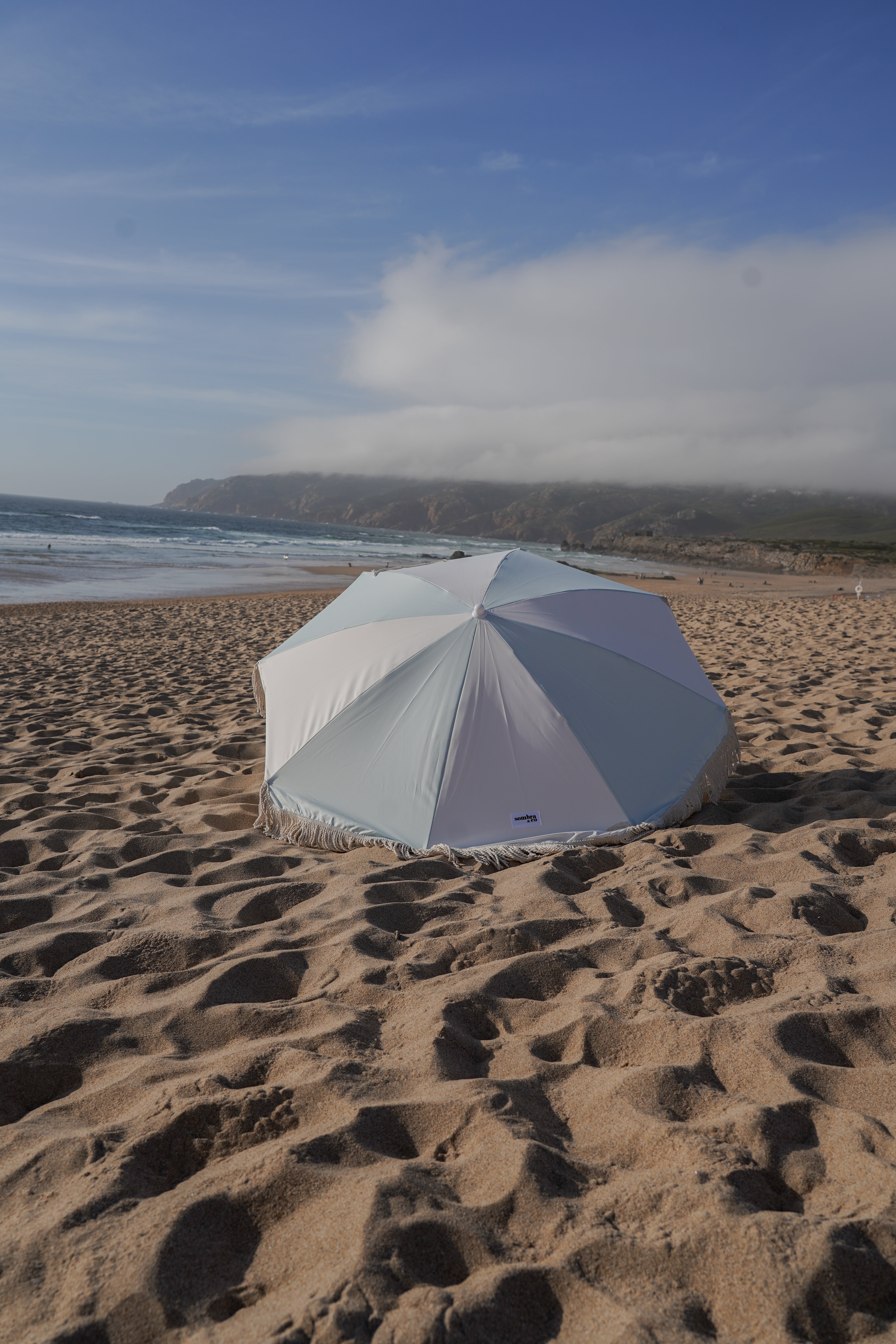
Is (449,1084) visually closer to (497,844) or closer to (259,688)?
(497,844)

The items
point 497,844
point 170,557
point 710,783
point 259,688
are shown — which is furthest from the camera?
point 170,557

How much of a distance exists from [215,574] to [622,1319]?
2915 cm

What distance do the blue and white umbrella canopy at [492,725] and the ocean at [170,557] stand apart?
58.0ft

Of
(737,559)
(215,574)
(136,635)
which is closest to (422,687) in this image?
(136,635)

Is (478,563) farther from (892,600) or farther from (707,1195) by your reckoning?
(892,600)

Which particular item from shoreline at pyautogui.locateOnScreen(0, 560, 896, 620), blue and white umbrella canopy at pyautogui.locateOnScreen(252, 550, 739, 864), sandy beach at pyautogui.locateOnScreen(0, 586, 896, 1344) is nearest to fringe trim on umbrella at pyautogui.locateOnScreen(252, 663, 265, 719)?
blue and white umbrella canopy at pyautogui.locateOnScreen(252, 550, 739, 864)

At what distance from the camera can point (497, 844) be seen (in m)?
3.59

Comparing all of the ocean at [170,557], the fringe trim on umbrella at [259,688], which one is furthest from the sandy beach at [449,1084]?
the ocean at [170,557]

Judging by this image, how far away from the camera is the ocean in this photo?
2278 centimetres

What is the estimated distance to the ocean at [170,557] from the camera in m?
22.8

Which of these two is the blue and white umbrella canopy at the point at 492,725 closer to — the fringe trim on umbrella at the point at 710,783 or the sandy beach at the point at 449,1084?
the fringe trim on umbrella at the point at 710,783

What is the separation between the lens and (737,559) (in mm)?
48688

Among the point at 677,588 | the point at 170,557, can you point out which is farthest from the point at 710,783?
the point at 170,557

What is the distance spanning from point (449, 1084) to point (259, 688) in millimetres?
3419
